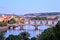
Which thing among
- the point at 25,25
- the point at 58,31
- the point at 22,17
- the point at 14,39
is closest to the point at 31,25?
the point at 25,25

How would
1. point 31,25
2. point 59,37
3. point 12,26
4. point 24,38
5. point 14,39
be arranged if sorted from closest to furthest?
point 59,37
point 14,39
point 24,38
point 12,26
point 31,25

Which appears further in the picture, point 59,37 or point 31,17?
point 31,17

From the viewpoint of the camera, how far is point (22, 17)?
25109mm

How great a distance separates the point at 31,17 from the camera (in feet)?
78.7

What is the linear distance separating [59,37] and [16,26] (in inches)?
585

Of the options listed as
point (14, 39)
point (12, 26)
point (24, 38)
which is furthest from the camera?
point (12, 26)

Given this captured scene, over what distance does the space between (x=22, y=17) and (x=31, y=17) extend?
151 centimetres

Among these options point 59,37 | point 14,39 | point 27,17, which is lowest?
point 27,17

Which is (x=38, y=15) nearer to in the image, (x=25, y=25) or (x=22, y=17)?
(x=22, y=17)

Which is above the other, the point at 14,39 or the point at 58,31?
the point at 58,31

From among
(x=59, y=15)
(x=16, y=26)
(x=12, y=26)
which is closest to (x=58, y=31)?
(x=12, y=26)

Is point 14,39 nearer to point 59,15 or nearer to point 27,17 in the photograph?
point 59,15

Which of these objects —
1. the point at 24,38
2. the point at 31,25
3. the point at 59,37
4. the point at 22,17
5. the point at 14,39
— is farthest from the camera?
the point at 22,17

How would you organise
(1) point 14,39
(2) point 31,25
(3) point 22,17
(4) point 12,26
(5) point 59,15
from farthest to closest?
(3) point 22,17
(5) point 59,15
(2) point 31,25
(4) point 12,26
(1) point 14,39
